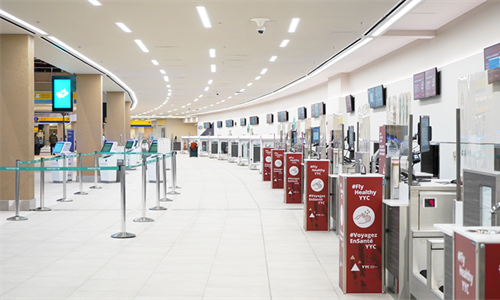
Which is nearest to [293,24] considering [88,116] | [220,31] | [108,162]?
[220,31]

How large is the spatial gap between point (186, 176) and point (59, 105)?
15.8 ft

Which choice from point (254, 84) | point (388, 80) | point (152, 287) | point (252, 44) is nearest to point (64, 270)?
point (152, 287)

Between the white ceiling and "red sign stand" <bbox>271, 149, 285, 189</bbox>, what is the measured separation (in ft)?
8.51

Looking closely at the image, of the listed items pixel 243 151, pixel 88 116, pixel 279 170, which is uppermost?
pixel 88 116

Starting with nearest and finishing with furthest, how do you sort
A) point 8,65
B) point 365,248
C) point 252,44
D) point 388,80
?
point 365,248, point 8,65, point 252,44, point 388,80

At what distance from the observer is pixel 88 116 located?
14.6m

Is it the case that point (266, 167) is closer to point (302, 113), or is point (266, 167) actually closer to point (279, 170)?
point (279, 170)

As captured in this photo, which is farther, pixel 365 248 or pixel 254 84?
pixel 254 84

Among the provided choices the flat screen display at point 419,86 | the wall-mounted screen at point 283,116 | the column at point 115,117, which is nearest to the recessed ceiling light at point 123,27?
the flat screen display at point 419,86

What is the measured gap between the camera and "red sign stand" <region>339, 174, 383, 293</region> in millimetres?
4004

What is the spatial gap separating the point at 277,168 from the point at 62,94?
6282mm

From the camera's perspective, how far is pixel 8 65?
8.59 meters

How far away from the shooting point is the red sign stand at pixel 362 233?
400cm

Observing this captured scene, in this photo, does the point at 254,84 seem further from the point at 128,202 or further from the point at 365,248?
the point at 365,248
